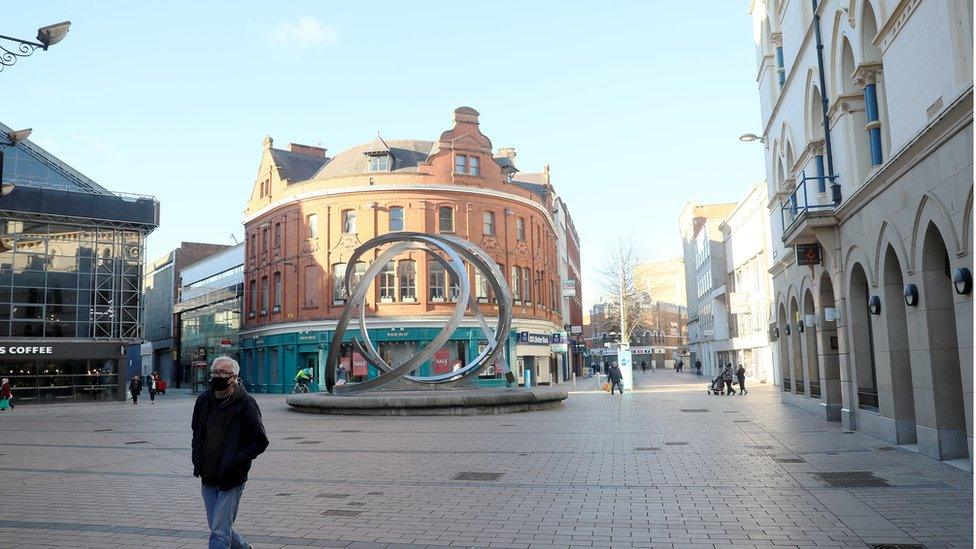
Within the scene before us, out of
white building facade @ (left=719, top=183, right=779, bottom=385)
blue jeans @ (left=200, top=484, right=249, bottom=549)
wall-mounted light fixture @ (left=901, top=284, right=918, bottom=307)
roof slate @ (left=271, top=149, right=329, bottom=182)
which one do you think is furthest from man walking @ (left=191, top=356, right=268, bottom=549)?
roof slate @ (left=271, top=149, right=329, bottom=182)

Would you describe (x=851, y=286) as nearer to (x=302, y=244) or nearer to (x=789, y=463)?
(x=789, y=463)

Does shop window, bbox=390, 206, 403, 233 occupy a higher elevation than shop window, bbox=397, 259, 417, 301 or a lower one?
higher

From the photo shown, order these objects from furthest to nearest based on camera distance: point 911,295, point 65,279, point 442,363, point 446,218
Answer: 1. point 446,218
2. point 442,363
3. point 65,279
4. point 911,295

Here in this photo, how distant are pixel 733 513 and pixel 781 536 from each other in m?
1.07

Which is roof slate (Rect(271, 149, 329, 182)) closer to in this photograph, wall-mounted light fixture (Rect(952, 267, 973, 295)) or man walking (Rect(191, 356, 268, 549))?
wall-mounted light fixture (Rect(952, 267, 973, 295))

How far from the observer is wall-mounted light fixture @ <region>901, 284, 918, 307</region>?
11.8 m

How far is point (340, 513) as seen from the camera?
854cm

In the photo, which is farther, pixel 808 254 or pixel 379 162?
pixel 379 162

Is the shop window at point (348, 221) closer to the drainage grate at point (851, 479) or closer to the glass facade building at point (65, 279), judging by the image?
the glass facade building at point (65, 279)

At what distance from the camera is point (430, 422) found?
2066 cm

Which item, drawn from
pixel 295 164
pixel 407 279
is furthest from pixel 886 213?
pixel 295 164

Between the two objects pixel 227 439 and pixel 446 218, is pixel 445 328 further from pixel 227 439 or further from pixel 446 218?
pixel 446 218

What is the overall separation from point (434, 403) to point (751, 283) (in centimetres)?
3360

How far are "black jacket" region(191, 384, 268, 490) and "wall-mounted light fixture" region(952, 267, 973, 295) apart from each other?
8.85 meters
